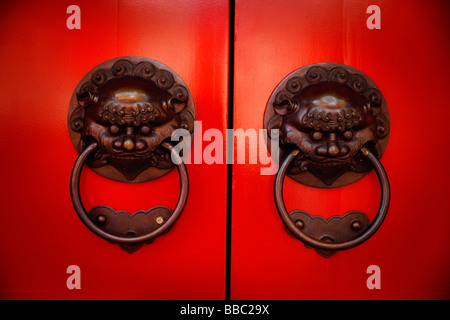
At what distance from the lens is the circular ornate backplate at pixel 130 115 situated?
398 millimetres

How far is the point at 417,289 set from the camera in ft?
1.59

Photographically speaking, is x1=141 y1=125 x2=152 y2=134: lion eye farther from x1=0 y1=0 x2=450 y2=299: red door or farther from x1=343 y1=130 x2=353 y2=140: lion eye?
x1=343 y1=130 x2=353 y2=140: lion eye

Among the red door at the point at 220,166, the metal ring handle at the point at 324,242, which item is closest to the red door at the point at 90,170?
the red door at the point at 220,166

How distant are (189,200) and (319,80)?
27cm

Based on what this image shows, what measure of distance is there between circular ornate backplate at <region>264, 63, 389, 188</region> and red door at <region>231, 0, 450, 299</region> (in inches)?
0.7

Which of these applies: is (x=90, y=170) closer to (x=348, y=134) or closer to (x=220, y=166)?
(x=220, y=166)

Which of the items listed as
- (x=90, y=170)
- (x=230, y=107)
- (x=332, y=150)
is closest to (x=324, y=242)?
(x=332, y=150)

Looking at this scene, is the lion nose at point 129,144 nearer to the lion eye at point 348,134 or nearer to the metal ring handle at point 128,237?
the metal ring handle at point 128,237

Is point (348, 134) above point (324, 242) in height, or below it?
above

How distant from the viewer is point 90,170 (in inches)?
18.2

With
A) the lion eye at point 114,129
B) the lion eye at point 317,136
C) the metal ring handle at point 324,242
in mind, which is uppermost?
the lion eye at point 114,129

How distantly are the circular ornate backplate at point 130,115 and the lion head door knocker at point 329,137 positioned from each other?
15 cm

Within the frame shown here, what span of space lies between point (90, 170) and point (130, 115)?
132mm

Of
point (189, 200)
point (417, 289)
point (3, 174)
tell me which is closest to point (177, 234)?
point (189, 200)
